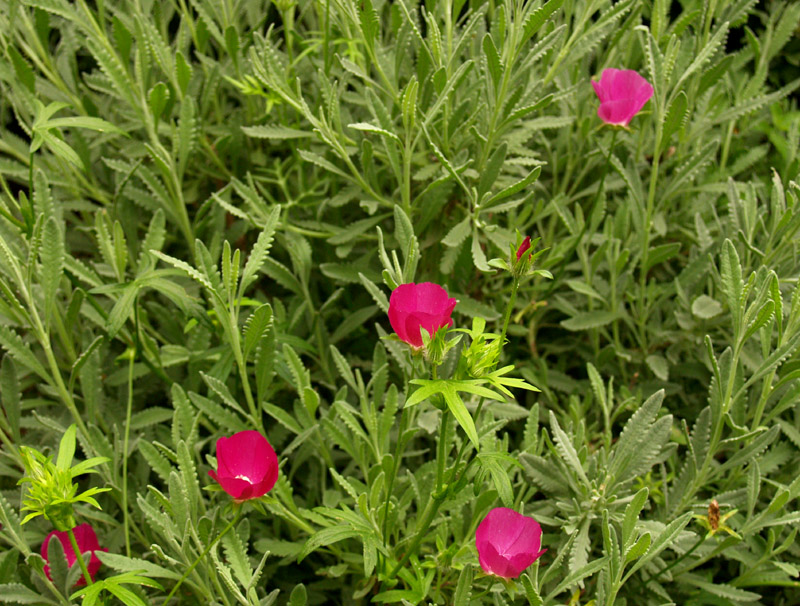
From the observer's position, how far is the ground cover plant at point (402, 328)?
788 mm

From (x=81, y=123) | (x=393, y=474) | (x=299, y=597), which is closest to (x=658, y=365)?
(x=393, y=474)

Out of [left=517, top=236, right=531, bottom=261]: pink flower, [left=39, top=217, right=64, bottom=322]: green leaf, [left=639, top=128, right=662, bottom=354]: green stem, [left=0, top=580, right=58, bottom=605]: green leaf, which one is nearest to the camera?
[left=517, top=236, right=531, bottom=261]: pink flower

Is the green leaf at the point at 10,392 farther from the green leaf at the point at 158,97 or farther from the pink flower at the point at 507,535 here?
the pink flower at the point at 507,535

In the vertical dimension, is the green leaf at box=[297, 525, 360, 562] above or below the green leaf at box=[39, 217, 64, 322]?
below

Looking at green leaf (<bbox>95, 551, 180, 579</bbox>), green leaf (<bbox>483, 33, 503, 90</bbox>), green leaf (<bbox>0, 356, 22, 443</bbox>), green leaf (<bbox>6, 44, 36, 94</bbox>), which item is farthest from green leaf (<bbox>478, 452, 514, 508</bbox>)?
green leaf (<bbox>6, 44, 36, 94</bbox>)

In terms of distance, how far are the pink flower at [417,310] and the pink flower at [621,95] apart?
1.34 ft

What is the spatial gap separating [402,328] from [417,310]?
0.03 meters

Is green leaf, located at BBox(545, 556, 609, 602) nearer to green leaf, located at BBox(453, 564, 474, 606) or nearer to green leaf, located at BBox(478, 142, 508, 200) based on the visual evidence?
green leaf, located at BBox(453, 564, 474, 606)

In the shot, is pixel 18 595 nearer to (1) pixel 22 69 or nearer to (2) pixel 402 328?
(2) pixel 402 328

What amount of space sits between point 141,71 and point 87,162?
0.18 meters

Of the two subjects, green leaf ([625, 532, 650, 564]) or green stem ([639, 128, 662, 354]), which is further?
green stem ([639, 128, 662, 354])

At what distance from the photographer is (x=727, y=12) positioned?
109 centimetres

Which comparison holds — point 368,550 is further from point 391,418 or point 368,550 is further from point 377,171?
point 377,171

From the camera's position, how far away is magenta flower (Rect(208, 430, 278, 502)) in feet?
2.41
